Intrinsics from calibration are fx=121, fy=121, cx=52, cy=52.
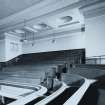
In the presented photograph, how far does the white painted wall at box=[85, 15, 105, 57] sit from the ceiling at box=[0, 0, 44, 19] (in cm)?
287

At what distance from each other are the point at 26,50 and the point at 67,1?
317 inches

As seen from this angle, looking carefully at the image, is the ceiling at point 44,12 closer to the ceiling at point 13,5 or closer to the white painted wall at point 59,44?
the ceiling at point 13,5

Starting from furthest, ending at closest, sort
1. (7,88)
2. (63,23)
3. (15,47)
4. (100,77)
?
(15,47) → (63,23) → (7,88) → (100,77)

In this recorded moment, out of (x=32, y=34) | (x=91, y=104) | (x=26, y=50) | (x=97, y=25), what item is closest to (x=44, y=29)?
(x=32, y=34)

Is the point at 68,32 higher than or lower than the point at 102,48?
higher

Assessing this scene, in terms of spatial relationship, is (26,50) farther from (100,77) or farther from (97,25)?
(100,77)

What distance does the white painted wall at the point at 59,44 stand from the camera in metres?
10.0

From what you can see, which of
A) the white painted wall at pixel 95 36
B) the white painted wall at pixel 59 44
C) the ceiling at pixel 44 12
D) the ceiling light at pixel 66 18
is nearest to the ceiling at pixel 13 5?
Result: the ceiling at pixel 44 12

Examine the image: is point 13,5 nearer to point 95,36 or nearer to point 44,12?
point 44,12

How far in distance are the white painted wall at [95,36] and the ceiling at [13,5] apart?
9.43 feet

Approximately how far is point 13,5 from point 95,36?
4.48 metres

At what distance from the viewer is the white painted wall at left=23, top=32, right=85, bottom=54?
10.0m

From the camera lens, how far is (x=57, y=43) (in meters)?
11.1

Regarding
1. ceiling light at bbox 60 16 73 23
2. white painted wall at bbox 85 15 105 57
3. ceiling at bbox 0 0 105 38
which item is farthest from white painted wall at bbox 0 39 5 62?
white painted wall at bbox 85 15 105 57
